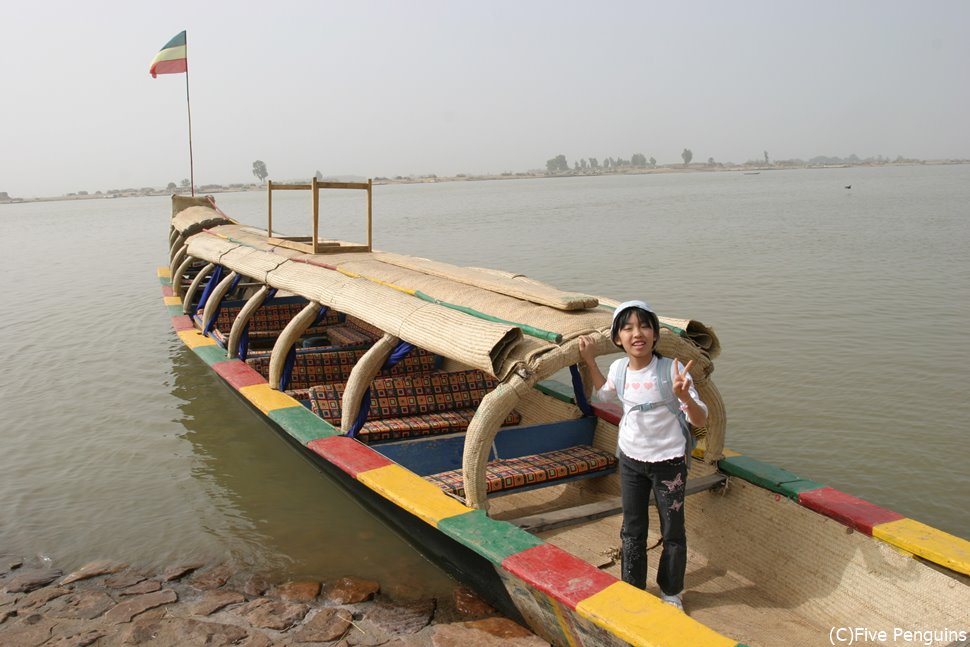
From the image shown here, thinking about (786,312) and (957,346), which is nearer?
(957,346)

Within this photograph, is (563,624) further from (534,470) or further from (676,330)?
(676,330)

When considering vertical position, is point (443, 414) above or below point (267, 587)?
above

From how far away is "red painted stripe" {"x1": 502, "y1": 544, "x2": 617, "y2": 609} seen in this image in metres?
3.12

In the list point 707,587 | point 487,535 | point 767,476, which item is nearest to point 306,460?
point 487,535

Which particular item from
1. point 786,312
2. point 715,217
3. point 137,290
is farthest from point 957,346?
point 715,217

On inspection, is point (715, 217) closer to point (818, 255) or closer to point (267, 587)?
point (818, 255)

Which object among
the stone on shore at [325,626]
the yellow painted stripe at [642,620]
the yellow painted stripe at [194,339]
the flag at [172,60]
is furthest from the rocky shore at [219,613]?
the flag at [172,60]

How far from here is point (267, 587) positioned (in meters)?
4.82

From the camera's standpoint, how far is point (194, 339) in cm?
854

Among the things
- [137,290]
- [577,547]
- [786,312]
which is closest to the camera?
[577,547]

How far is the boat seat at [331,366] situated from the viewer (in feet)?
22.7

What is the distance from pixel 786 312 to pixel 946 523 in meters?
6.65

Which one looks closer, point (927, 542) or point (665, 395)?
point (665, 395)

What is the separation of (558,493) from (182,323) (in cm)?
611
